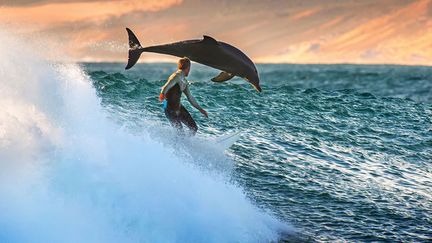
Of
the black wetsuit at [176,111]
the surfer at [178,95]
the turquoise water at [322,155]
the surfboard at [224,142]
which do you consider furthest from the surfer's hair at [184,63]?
the surfboard at [224,142]

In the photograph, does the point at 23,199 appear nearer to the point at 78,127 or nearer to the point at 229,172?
the point at 78,127

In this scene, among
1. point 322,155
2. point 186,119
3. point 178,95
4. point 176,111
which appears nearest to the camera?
point 178,95

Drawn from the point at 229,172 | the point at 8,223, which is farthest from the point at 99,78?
the point at 8,223

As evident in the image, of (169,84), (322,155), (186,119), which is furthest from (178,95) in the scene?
(322,155)

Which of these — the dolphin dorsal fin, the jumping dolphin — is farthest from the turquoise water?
the dolphin dorsal fin

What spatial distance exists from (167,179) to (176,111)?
297 centimetres

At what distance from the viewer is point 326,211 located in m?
14.3

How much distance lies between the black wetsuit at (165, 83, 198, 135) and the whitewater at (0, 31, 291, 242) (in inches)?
40.0

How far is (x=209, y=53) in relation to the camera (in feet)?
47.9

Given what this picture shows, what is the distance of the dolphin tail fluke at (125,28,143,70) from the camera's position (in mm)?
14164

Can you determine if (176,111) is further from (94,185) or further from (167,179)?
(94,185)

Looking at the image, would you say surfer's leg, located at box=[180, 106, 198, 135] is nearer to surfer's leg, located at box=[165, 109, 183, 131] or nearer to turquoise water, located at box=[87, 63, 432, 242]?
surfer's leg, located at box=[165, 109, 183, 131]

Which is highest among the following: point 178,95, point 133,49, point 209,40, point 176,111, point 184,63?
point 209,40

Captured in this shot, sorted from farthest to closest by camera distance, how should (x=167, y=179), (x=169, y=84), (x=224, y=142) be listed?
(x=224, y=142), (x=169, y=84), (x=167, y=179)
